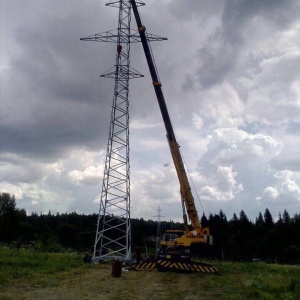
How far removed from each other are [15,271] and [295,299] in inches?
541

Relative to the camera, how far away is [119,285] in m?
18.8

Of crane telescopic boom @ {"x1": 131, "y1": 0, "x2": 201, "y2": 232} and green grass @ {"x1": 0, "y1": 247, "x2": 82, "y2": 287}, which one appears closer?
green grass @ {"x1": 0, "y1": 247, "x2": 82, "y2": 287}

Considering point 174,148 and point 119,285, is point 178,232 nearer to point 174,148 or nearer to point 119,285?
point 174,148

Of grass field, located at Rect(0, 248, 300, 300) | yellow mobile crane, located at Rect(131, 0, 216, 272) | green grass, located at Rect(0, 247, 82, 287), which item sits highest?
yellow mobile crane, located at Rect(131, 0, 216, 272)

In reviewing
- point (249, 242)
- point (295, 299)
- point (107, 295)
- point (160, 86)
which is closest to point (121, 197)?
point (160, 86)

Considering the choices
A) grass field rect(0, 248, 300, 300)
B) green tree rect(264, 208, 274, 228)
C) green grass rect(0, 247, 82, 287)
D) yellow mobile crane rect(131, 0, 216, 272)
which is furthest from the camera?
green tree rect(264, 208, 274, 228)

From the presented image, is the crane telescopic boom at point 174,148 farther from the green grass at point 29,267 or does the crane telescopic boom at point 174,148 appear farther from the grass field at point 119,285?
the green grass at point 29,267

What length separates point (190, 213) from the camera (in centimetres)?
2691

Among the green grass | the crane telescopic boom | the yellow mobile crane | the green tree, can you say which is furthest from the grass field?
the green tree

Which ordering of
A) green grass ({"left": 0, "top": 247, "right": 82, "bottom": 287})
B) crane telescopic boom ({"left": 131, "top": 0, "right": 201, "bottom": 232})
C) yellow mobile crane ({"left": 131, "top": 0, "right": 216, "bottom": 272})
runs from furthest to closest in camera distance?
crane telescopic boom ({"left": 131, "top": 0, "right": 201, "bottom": 232}) < yellow mobile crane ({"left": 131, "top": 0, "right": 216, "bottom": 272}) < green grass ({"left": 0, "top": 247, "right": 82, "bottom": 287})

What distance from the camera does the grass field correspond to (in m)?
15.7

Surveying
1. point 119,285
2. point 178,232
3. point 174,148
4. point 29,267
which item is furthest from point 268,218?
point 119,285

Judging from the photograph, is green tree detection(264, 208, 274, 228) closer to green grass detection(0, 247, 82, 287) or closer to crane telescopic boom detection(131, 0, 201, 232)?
crane telescopic boom detection(131, 0, 201, 232)

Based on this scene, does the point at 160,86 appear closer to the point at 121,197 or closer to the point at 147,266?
the point at 121,197
